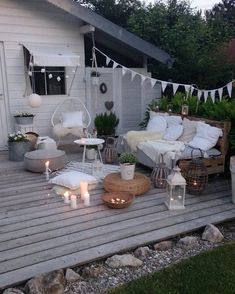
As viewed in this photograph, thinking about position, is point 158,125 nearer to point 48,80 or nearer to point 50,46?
point 48,80

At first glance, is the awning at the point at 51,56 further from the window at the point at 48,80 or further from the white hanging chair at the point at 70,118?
the white hanging chair at the point at 70,118

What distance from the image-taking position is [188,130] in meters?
5.13

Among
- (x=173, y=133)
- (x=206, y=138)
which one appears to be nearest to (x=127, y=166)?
(x=206, y=138)

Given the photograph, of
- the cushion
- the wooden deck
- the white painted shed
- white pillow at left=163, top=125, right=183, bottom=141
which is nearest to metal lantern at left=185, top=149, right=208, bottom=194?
the wooden deck

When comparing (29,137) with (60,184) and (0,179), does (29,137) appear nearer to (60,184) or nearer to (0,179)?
(0,179)

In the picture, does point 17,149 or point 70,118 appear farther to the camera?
point 70,118

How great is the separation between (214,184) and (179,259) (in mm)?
1982

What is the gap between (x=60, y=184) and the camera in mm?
4219

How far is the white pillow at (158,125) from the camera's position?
5.56 meters

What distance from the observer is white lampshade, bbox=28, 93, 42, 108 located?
6.29 m

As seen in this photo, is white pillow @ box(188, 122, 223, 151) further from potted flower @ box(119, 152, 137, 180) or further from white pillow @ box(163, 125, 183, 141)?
potted flower @ box(119, 152, 137, 180)

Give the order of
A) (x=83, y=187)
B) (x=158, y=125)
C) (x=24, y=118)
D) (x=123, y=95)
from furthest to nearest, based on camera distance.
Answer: (x=123, y=95)
(x=24, y=118)
(x=158, y=125)
(x=83, y=187)

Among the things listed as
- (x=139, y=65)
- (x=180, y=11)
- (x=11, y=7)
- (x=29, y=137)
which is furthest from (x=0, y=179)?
(x=180, y=11)

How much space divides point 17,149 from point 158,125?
2.45 metres
